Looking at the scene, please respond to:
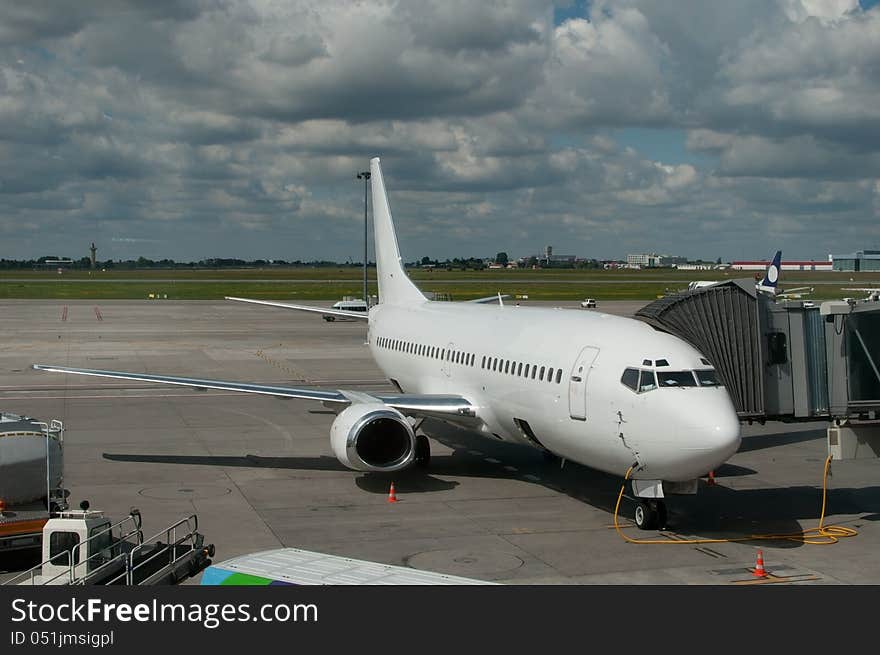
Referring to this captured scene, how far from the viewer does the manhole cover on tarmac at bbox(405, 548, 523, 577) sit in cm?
1662

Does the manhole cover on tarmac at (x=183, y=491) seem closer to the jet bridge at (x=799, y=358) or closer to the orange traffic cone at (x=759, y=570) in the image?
the jet bridge at (x=799, y=358)

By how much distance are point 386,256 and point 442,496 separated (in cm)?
1537

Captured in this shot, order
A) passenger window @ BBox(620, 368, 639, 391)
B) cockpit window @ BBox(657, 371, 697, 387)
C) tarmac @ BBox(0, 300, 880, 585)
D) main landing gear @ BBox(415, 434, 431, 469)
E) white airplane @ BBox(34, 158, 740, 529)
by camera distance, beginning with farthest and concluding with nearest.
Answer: main landing gear @ BBox(415, 434, 431, 469)
passenger window @ BBox(620, 368, 639, 391)
cockpit window @ BBox(657, 371, 697, 387)
white airplane @ BBox(34, 158, 740, 529)
tarmac @ BBox(0, 300, 880, 585)

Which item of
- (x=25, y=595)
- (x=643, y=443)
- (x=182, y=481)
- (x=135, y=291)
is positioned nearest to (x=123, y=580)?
(x=25, y=595)

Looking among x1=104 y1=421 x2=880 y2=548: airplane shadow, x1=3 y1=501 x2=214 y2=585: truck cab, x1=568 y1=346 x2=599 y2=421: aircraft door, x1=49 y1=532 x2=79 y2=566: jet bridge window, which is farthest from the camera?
x1=104 y1=421 x2=880 y2=548: airplane shadow

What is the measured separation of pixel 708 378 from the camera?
18344 mm

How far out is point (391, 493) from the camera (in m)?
22.2

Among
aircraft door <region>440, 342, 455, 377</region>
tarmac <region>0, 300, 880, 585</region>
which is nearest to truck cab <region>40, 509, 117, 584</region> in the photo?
tarmac <region>0, 300, 880, 585</region>

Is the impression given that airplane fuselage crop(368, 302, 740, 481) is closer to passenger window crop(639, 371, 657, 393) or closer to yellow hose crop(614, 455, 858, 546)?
passenger window crop(639, 371, 657, 393)

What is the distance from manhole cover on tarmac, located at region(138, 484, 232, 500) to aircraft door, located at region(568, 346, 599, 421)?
8575 millimetres

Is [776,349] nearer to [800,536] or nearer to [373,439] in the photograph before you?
[800,536]

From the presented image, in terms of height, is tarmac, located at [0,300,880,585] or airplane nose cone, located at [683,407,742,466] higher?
airplane nose cone, located at [683,407,742,466]

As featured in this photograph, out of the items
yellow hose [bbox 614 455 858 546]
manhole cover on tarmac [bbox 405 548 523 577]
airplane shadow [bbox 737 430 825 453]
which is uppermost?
→ manhole cover on tarmac [bbox 405 548 523 577]

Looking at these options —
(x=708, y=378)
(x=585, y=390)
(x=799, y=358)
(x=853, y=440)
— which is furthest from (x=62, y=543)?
(x=853, y=440)
